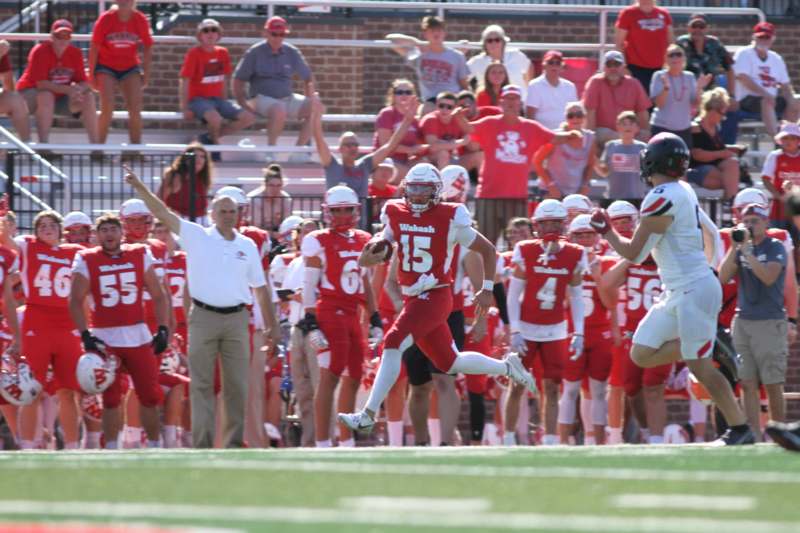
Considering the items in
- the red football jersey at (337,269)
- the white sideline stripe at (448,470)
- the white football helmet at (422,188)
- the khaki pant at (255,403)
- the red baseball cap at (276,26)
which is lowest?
the khaki pant at (255,403)

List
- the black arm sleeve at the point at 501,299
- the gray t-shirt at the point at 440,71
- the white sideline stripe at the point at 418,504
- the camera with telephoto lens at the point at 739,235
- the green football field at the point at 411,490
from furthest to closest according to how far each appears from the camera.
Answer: the gray t-shirt at the point at 440,71, the black arm sleeve at the point at 501,299, the camera with telephoto lens at the point at 739,235, the white sideline stripe at the point at 418,504, the green football field at the point at 411,490

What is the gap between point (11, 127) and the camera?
1731 cm

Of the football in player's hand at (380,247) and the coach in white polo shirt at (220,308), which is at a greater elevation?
the football in player's hand at (380,247)

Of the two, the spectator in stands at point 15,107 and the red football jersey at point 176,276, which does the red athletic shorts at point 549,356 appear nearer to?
the red football jersey at point 176,276

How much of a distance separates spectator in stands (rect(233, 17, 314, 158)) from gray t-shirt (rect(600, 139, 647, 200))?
3063mm

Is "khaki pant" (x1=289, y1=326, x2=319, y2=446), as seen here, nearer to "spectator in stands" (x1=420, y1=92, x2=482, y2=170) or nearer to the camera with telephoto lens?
"spectator in stands" (x1=420, y1=92, x2=482, y2=170)

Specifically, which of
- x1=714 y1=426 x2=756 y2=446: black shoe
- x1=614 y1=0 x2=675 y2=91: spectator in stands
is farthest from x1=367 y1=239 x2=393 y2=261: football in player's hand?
x1=614 y1=0 x2=675 y2=91: spectator in stands

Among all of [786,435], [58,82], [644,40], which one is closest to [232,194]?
[58,82]

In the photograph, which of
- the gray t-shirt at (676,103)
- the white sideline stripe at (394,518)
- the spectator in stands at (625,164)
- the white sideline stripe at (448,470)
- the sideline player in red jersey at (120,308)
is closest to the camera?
the white sideline stripe at (394,518)

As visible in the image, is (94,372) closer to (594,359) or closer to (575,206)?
(594,359)

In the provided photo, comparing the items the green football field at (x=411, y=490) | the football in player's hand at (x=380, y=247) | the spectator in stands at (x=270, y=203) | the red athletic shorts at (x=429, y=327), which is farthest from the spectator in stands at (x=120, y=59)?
the green football field at (x=411, y=490)

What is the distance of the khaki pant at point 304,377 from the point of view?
13.5 metres

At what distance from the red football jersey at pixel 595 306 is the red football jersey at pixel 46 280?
392 centimetres

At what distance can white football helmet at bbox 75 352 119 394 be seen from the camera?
12.5m
